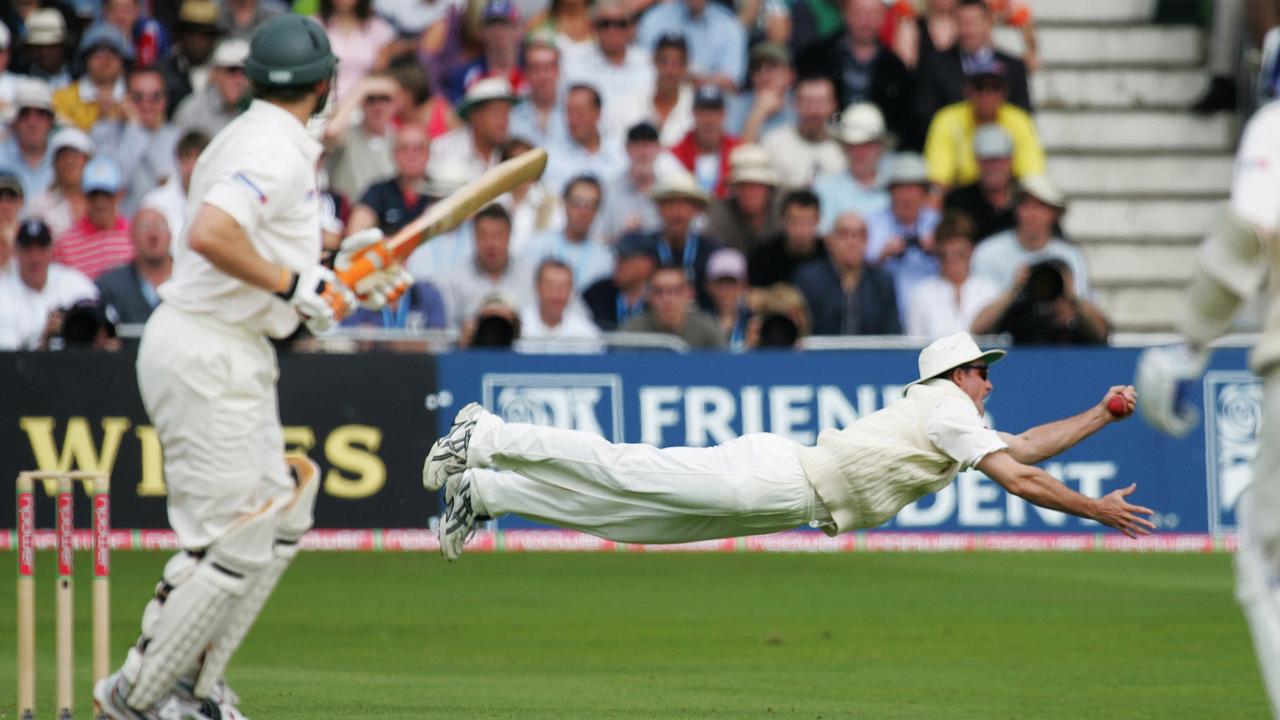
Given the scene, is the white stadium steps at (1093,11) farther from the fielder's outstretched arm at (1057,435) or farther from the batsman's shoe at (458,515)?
the batsman's shoe at (458,515)

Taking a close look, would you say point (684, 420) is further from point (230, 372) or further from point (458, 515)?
point (230, 372)

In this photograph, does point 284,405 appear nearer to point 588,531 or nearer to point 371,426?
point 371,426

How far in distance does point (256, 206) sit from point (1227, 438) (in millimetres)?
8795

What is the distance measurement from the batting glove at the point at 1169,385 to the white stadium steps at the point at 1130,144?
37.9ft

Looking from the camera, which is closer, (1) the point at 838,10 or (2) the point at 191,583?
(2) the point at 191,583

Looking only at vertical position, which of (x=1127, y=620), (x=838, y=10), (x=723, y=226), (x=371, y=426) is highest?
(x=838, y=10)

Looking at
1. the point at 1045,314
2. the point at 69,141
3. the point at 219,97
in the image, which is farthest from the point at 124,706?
the point at 219,97

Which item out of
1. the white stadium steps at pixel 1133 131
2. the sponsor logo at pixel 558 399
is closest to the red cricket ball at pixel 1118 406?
the sponsor logo at pixel 558 399

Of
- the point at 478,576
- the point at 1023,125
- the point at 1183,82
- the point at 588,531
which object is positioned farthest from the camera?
the point at 1183,82

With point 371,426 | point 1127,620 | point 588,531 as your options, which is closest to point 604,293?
point 371,426

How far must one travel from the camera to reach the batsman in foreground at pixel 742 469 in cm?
766

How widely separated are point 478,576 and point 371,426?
55.5 inches

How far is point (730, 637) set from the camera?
1011cm

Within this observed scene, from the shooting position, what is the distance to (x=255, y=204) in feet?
20.3
